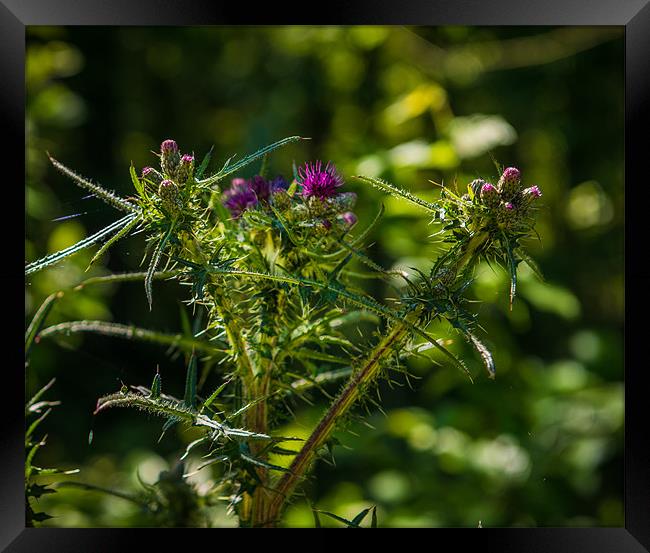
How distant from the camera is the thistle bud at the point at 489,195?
68 cm

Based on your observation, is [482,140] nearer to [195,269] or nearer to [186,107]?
[195,269]

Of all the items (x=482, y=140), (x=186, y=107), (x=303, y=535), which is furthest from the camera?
(x=186, y=107)

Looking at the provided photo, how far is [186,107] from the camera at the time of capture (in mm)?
3260

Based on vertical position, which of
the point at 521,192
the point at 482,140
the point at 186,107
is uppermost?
the point at 186,107

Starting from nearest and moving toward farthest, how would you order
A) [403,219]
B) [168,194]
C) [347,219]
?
[168,194], [347,219], [403,219]

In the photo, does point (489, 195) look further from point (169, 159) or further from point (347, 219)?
point (169, 159)

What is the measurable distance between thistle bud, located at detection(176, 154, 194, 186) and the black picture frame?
0.84ft
